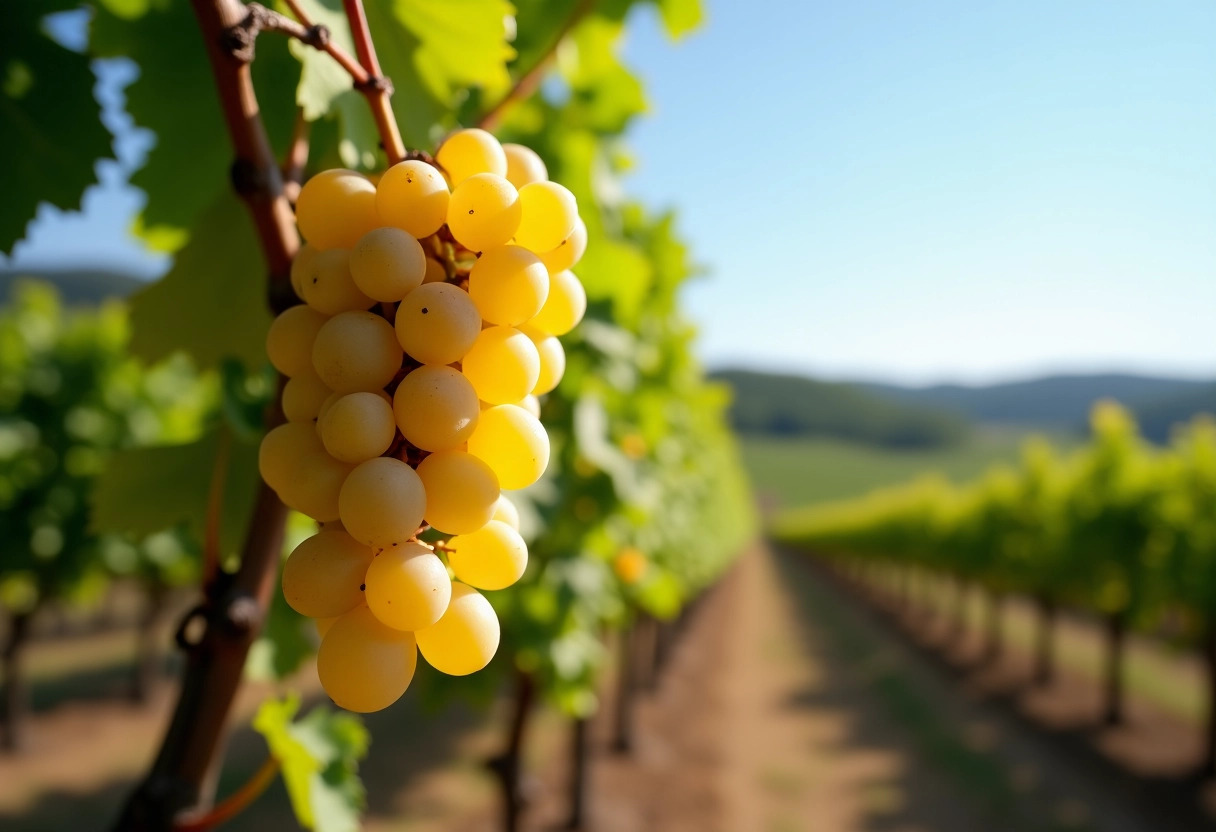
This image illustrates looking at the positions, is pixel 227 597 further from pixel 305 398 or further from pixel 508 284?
pixel 508 284

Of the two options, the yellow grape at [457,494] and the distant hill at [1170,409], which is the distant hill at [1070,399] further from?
the yellow grape at [457,494]

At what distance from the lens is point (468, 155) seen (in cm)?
86

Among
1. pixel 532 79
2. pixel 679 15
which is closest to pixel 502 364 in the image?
pixel 532 79

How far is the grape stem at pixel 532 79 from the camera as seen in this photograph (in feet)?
4.93

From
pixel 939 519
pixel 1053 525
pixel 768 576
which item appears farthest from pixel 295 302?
pixel 768 576

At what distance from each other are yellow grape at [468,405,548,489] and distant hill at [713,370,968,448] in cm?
14833

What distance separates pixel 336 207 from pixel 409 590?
0.41 m

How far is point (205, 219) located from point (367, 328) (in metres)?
1.01

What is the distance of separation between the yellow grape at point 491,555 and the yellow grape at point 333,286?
264mm

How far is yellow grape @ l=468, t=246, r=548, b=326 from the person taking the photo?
793mm

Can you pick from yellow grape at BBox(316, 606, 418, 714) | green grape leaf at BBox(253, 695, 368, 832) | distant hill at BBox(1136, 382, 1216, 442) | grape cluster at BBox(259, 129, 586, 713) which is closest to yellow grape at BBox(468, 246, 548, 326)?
grape cluster at BBox(259, 129, 586, 713)

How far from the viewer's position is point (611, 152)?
4.48 m

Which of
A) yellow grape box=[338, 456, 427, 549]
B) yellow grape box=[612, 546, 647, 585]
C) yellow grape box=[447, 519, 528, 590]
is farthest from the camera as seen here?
yellow grape box=[612, 546, 647, 585]

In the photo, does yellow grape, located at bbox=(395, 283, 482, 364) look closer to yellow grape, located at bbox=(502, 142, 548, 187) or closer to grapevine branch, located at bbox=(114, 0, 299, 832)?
yellow grape, located at bbox=(502, 142, 548, 187)
